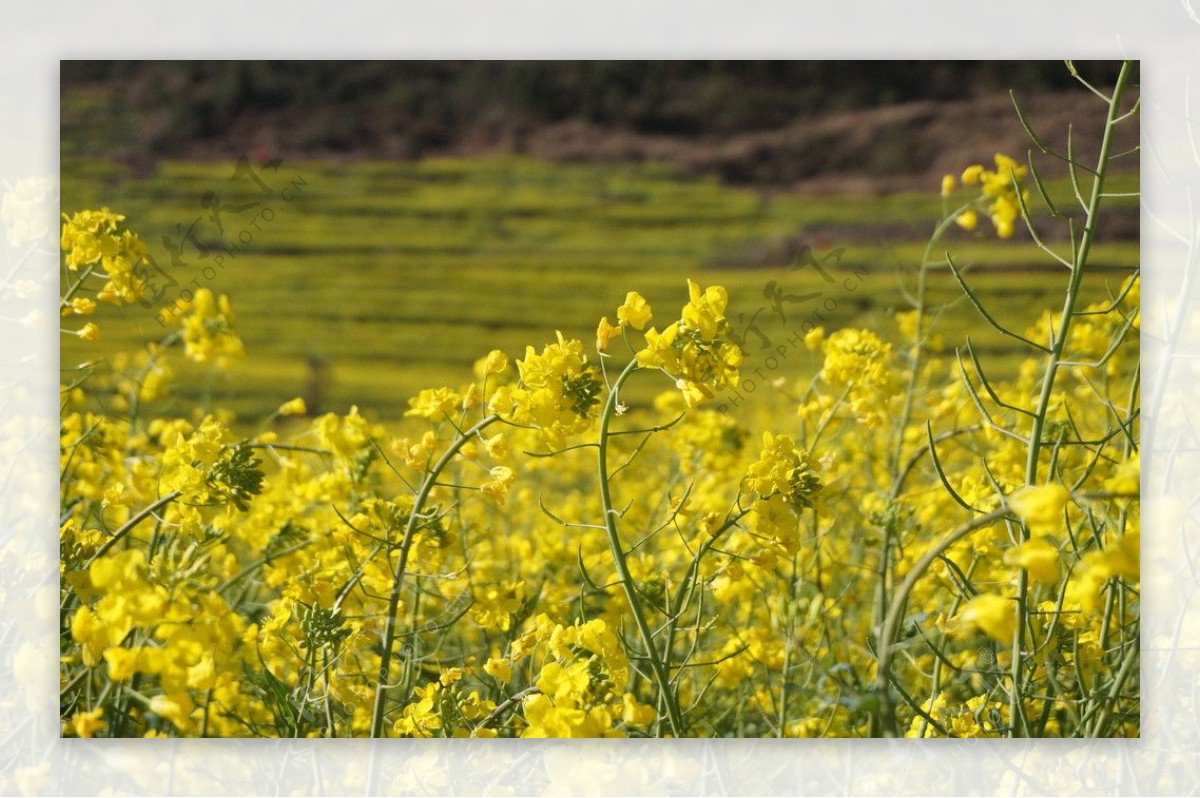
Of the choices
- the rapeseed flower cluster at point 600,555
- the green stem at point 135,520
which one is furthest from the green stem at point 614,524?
the green stem at point 135,520

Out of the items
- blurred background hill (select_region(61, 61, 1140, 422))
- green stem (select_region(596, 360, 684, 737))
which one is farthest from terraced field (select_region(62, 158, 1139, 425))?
green stem (select_region(596, 360, 684, 737))

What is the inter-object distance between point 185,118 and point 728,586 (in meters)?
1.14

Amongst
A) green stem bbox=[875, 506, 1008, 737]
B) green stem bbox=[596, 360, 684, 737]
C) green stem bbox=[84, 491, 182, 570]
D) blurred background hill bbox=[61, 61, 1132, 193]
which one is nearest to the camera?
green stem bbox=[875, 506, 1008, 737]

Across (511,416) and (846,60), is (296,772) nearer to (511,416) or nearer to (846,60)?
(511,416)

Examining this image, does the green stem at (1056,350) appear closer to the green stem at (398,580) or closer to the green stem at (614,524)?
the green stem at (614,524)

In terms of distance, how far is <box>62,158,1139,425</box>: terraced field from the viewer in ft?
6.52

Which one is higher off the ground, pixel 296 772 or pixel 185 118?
pixel 185 118

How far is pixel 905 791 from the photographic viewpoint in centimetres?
175

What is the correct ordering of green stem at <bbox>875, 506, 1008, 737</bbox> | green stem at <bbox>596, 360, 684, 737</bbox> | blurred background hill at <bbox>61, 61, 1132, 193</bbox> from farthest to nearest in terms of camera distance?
1. blurred background hill at <bbox>61, 61, 1132, 193</bbox>
2. green stem at <bbox>596, 360, 684, 737</bbox>
3. green stem at <bbox>875, 506, 1008, 737</bbox>

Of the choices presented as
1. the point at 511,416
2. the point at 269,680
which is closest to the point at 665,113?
the point at 511,416

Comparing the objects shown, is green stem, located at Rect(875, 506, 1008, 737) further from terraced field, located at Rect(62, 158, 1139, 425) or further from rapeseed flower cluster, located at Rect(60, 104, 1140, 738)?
terraced field, located at Rect(62, 158, 1139, 425)

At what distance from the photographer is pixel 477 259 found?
2.03m

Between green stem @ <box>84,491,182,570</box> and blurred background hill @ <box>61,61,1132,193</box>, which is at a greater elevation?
blurred background hill @ <box>61,61,1132,193</box>

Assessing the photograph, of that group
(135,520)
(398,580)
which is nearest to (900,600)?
(398,580)
